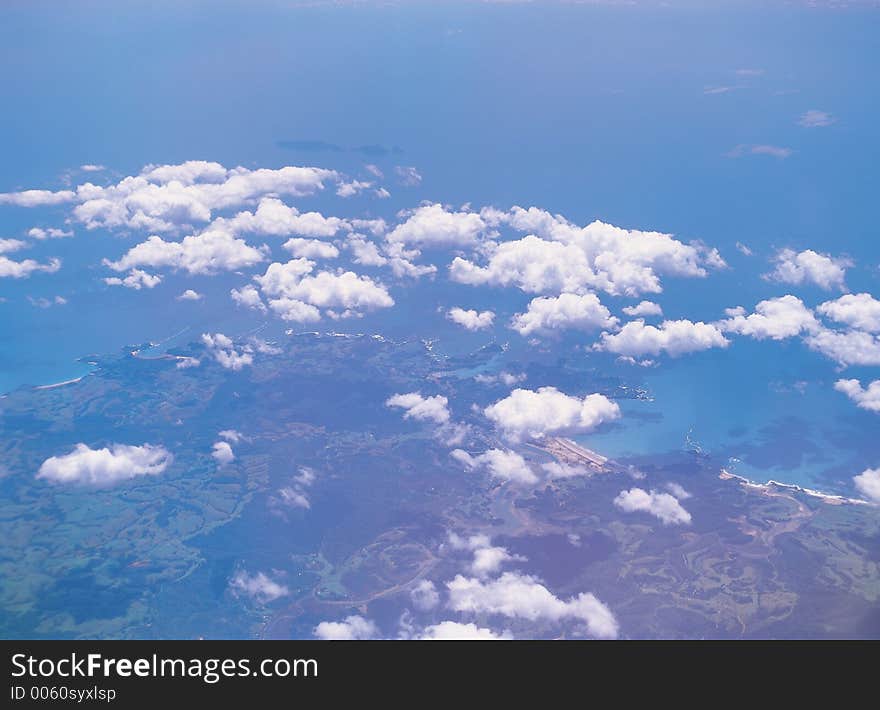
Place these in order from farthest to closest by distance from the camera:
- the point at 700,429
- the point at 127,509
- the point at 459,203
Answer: the point at 459,203, the point at 700,429, the point at 127,509

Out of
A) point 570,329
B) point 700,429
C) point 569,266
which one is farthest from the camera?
point 569,266

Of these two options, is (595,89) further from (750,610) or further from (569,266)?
(750,610)

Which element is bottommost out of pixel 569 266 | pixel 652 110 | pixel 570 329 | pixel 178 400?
pixel 178 400

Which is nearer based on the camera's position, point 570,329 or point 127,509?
point 127,509

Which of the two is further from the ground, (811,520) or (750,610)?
(811,520)

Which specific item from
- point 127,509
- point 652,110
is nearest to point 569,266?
point 127,509

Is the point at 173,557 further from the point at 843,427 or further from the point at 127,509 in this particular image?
the point at 843,427

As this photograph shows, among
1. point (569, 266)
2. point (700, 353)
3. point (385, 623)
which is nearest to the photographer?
point (385, 623)

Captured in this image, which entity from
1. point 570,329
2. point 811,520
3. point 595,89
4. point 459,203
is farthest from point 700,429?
point 595,89

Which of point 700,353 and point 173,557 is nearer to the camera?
point 173,557
